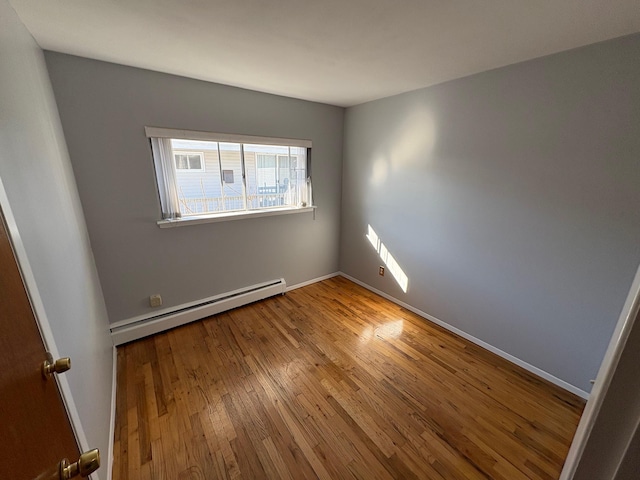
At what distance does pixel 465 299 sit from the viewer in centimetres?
236

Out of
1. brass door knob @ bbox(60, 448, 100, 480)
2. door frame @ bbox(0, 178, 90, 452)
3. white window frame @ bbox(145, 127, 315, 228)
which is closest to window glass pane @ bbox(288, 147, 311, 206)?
white window frame @ bbox(145, 127, 315, 228)

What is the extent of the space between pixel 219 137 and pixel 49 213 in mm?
1531

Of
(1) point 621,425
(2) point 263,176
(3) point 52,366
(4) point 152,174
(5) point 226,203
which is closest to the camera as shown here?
(1) point 621,425

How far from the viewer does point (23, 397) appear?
551mm

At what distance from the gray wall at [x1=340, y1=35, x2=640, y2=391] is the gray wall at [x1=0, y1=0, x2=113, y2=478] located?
2.66 meters

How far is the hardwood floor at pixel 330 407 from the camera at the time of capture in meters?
1.37

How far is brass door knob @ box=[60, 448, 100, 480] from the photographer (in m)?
0.62

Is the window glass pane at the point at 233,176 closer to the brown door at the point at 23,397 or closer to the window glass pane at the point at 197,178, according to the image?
→ the window glass pane at the point at 197,178

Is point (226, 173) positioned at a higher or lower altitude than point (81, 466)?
higher

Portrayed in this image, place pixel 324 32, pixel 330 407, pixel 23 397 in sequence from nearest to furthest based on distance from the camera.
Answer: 1. pixel 23 397
2. pixel 324 32
3. pixel 330 407

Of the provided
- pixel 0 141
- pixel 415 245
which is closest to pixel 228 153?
pixel 0 141

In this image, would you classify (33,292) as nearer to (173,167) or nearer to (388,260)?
(173,167)

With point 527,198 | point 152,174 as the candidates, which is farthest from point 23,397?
point 527,198

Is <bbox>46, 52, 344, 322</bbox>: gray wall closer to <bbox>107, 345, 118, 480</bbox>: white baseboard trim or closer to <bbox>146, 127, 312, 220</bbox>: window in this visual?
<bbox>146, 127, 312, 220</bbox>: window
